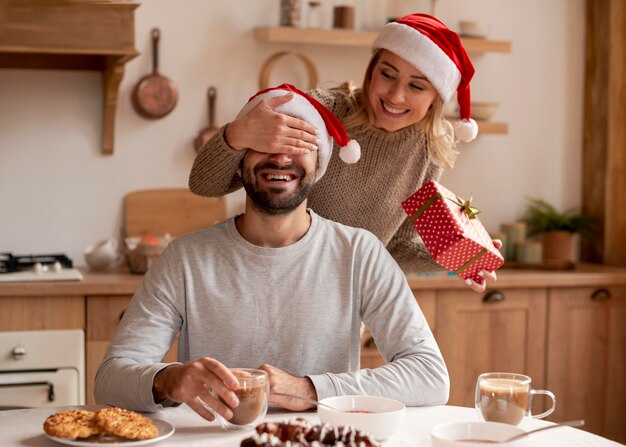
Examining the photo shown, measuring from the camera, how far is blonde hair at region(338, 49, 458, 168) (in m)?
2.33

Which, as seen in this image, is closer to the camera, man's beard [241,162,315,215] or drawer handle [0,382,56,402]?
man's beard [241,162,315,215]

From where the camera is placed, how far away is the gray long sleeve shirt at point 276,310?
1.84 m

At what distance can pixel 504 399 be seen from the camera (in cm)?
152

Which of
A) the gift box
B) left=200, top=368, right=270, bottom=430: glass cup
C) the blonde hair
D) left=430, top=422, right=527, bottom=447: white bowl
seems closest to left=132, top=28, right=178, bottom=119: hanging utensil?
the blonde hair

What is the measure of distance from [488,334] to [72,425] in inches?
91.2

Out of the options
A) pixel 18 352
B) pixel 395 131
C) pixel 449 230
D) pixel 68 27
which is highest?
pixel 68 27

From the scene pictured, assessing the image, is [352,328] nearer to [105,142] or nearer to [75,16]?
[75,16]

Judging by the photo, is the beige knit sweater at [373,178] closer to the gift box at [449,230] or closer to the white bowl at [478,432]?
the gift box at [449,230]

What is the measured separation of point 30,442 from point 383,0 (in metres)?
2.71

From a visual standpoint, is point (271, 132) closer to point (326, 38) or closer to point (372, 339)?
point (372, 339)

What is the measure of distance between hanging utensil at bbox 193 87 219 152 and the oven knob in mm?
1023

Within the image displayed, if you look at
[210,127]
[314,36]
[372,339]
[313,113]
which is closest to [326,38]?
[314,36]

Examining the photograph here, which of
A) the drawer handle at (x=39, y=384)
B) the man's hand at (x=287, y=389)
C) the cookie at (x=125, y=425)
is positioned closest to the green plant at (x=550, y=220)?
the drawer handle at (x=39, y=384)

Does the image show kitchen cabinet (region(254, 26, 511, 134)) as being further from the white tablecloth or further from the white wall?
the white tablecloth
